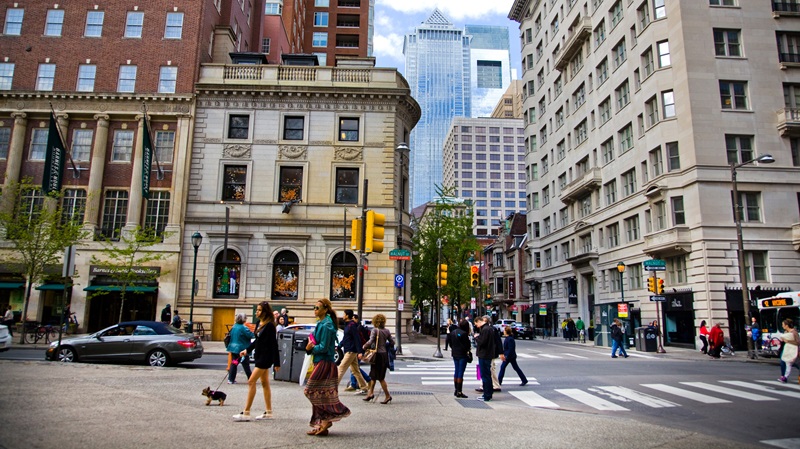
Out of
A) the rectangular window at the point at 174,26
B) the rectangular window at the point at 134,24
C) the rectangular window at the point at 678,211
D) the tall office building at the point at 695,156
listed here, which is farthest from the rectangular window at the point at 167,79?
the rectangular window at the point at 678,211

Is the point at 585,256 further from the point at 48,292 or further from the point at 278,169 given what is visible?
the point at 48,292

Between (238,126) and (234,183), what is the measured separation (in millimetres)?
3617

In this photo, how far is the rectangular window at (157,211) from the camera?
104 feet

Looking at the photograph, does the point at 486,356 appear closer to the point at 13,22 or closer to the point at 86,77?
the point at 86,77

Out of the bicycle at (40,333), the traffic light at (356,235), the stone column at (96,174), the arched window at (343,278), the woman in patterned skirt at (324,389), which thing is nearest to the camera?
the woman in patterned skirt at (324,389)

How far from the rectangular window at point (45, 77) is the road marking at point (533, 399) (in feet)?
112

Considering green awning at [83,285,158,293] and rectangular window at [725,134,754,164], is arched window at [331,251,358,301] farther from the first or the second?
rectangular window at [725,134,754,164]

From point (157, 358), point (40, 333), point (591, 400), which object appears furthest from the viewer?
point (40, 333)

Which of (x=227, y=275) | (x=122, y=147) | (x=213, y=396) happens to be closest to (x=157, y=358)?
(x=213, y=396)

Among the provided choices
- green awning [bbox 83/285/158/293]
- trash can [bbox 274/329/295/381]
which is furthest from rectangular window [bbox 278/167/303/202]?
trash can [bbox 274/329/295/381]

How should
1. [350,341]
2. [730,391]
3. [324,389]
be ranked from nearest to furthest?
[324,389] → [350,341] → [730,391]

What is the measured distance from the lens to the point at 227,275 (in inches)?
1212

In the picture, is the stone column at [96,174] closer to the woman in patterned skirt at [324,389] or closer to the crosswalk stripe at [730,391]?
the woman in patterned skirt at [324,389]

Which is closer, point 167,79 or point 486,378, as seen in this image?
point 486,378
